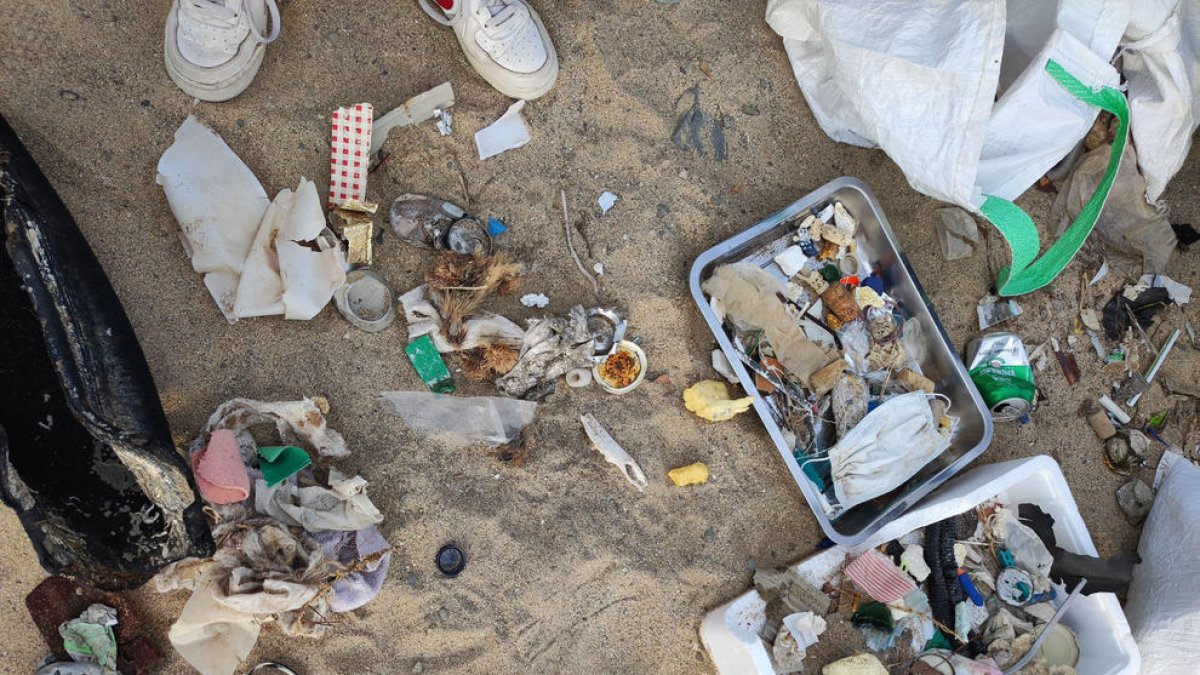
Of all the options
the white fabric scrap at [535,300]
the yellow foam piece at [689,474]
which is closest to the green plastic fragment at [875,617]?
the yellow foam piece at [689,474]

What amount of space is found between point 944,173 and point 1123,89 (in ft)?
2.65

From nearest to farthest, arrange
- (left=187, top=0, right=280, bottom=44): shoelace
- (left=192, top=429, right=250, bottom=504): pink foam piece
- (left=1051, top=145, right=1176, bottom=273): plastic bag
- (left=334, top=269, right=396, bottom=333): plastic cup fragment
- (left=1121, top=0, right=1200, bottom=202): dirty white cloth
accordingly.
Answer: (left=192, top=429, right=250, bottom=504): pink foam piece → (left=187, top=0, right=280, bottom=44): shoelace → (left=334, top=269, right=396, bottom=333): plastic cup fragment → (left=1121, top=0, right=1200, bottom=202): dirty white cloth → (left=1051, top=145, right=1176, bottom=273): plastic bag

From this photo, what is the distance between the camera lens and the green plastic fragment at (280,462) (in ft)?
7.26

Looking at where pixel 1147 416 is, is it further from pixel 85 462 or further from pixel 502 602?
pixel 85 462

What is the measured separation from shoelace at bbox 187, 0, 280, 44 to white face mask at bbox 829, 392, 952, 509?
2025 millimetres

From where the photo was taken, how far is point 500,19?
2391mm

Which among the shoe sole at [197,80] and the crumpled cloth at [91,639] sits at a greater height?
the shoe sole at [197,80]

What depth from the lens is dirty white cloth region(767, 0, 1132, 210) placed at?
7.37 ft

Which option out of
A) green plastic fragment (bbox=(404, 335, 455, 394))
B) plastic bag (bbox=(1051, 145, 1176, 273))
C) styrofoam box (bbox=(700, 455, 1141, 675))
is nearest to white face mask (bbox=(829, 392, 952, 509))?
styrofoam box (bbox=(700, 455, 1141, 675))

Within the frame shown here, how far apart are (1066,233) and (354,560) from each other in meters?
2.35

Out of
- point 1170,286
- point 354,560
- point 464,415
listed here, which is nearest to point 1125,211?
point 1170,286

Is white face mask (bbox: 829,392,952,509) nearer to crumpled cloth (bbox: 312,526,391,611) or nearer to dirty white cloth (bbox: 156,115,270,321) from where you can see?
crumpled cloth (bbox: 312,526,391,611)

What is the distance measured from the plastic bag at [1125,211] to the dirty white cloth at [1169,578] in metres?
0.73

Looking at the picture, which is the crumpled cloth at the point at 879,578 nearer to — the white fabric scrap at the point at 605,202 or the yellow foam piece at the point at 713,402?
the yellow foam piece at the point at 713,402
